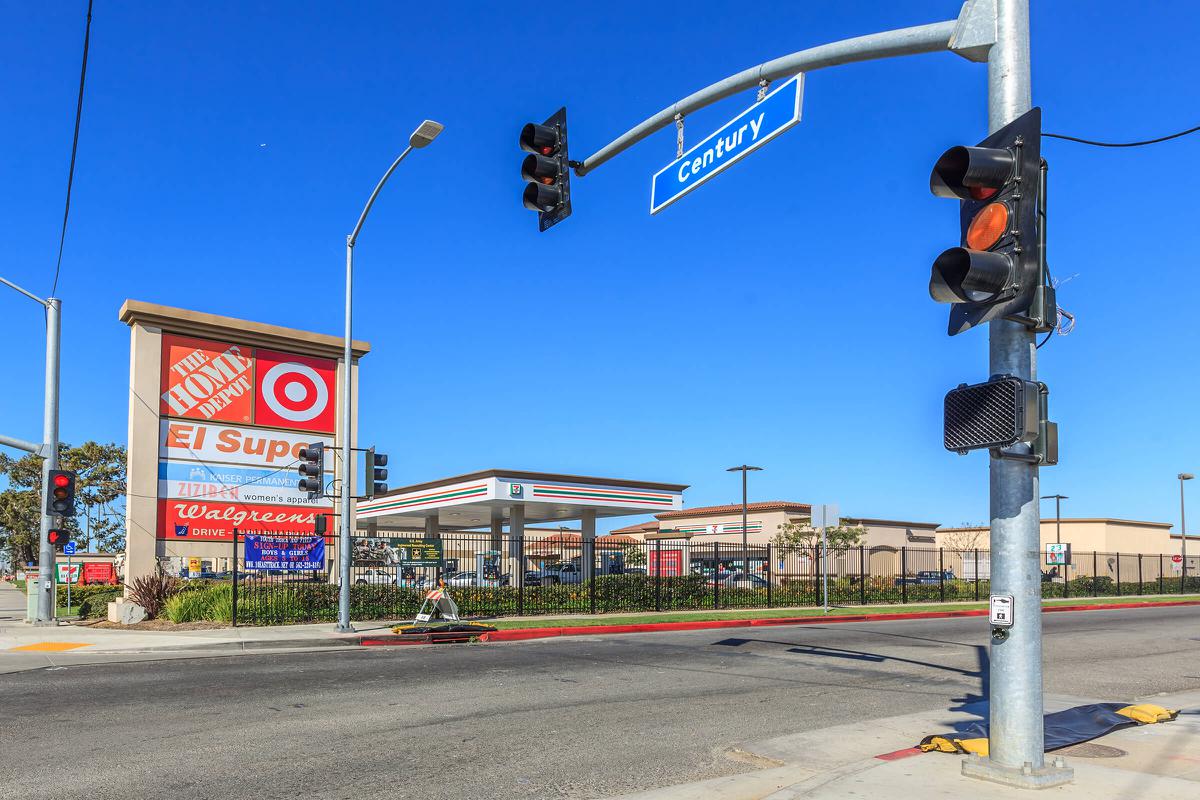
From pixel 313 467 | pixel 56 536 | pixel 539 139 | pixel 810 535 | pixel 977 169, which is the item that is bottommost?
pixel 810 535

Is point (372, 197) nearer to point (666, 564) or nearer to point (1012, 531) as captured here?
point (1012, 531)

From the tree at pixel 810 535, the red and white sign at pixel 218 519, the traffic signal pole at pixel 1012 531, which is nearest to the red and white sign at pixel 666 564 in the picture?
A: the tree at pixel 810 535

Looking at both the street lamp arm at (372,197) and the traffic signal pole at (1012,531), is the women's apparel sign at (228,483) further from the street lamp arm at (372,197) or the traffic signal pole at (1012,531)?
the traffic signal pole at (1012,531)

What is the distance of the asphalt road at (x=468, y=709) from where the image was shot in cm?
732

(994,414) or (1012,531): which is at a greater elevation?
(994,414)

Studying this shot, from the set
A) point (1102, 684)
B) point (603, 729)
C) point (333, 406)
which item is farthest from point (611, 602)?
point (603, 729)

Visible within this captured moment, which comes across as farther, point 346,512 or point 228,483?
point 228,483

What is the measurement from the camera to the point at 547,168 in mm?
10844

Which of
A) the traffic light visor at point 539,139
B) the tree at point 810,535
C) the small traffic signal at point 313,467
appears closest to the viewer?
the traffic light visor at point 539,139

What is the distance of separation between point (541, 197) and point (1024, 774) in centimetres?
728

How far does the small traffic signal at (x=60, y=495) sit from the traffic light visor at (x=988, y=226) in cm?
2261

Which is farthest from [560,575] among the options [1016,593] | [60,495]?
[1016,593]

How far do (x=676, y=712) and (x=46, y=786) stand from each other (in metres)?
5.81

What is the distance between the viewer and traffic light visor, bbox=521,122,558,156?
10.8 meters
